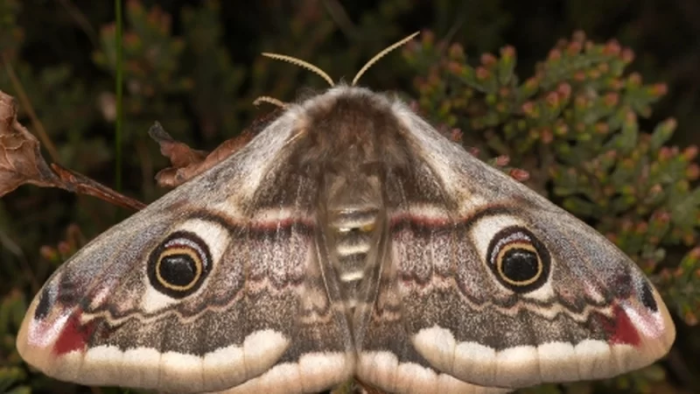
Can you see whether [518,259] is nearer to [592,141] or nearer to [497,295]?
[497,295]

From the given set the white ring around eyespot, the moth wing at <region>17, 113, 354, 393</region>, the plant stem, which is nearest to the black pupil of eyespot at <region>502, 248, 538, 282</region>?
the moth wing at <region>17, 113, 354, 393</region>

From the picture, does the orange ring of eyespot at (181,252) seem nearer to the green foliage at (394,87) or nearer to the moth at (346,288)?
the moth at (346,288)

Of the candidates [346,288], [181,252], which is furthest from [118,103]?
[346,288]

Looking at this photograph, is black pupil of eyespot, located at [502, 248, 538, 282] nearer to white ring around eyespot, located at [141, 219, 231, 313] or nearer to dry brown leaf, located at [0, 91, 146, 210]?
white ring around eyespot, located at [141, 219, 231, 313]

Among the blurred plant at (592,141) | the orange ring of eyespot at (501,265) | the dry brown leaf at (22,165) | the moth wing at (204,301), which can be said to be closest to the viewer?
the moth wing at (204,301)

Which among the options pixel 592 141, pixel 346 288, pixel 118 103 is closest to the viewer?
pixel 346 288

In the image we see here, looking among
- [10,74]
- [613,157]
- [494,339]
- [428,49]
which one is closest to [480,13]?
[428,49]

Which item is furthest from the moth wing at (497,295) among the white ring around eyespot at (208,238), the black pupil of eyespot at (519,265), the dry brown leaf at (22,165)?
the dry brown leaf at (22,165)
